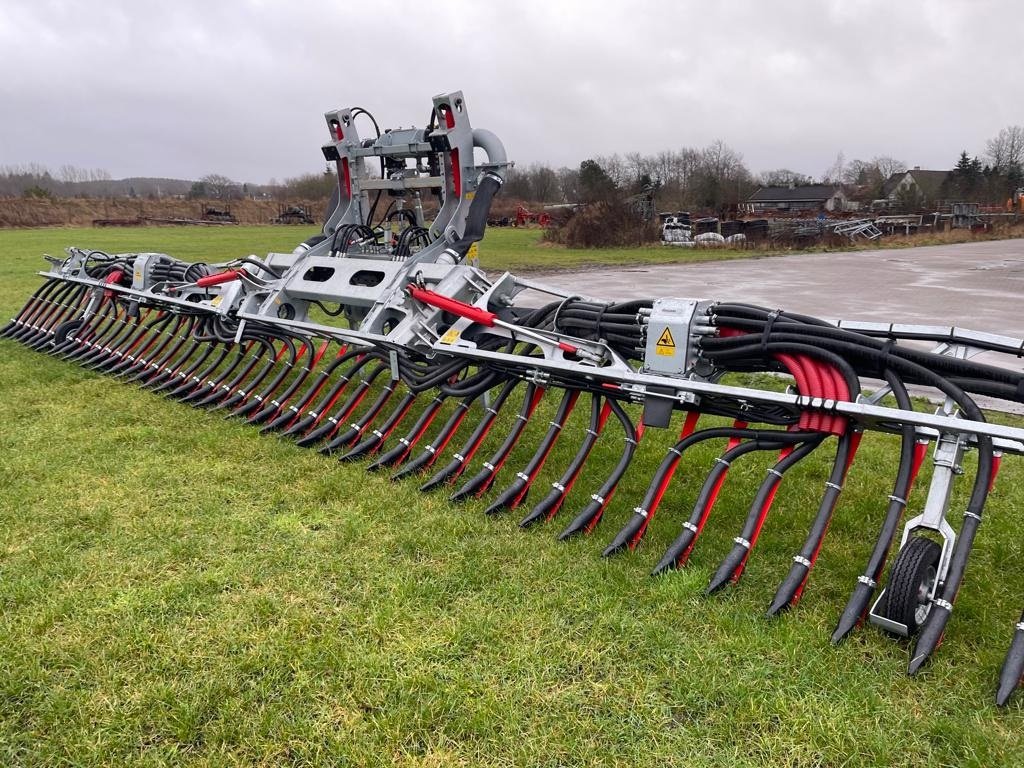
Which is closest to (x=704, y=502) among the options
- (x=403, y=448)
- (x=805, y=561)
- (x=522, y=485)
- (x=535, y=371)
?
(x=805, y=561)

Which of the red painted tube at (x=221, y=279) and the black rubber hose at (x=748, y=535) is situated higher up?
the red painted tube at (x=221, y=279)

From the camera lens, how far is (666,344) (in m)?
3.37

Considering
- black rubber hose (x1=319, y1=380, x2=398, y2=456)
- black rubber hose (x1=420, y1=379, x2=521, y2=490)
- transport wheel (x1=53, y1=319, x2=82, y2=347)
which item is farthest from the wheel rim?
transport wheel (x1=53, y1=319, x2=82, y2=347)

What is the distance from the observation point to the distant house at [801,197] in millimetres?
56062

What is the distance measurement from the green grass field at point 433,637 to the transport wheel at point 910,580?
0.45 feet

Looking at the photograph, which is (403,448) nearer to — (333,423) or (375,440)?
(375,440)

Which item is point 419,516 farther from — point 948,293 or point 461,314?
point 948,293

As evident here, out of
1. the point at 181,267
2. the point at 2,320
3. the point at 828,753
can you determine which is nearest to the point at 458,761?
the point at 828,753

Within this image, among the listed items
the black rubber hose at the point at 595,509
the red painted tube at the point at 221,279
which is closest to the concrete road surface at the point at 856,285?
the black rubber hose at the point at 595,509

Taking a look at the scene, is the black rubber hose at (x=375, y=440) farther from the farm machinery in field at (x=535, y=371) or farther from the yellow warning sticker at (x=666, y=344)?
the yellow warning sticker at (x=666, y=344)

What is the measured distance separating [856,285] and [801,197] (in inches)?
1873

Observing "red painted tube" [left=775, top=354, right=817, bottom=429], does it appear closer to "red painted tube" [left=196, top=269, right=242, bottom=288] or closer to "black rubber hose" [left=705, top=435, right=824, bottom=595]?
"black rubber hose" [left=705, top=435, right=824, bottom=595]

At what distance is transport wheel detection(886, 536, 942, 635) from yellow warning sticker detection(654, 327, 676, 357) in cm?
126

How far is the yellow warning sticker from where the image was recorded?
3357 mm
